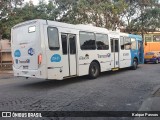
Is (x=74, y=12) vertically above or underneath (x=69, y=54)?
above

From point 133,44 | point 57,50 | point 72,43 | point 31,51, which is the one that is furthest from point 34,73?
point 133,44

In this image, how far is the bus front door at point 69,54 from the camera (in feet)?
33.6

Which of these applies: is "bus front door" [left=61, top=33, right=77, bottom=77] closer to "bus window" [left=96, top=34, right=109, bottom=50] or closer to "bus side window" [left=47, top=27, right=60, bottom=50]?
"bus side window" [left=47, top=27, right=60, bottom=50]

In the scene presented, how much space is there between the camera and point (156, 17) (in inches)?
1100

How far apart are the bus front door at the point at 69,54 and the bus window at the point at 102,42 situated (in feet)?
7.58

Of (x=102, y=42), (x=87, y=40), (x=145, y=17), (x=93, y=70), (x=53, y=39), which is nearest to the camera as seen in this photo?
(x=53, y=39)

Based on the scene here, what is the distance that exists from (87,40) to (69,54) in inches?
74.3

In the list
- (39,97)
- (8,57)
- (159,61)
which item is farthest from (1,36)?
(159,61)

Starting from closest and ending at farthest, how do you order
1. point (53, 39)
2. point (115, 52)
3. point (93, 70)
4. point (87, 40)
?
point (53, 39) → point (87, 40) → point (93, 70) → point (115, 52)

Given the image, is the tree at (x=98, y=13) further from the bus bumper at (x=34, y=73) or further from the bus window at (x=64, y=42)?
the bus bumper at (x=34, y=73)

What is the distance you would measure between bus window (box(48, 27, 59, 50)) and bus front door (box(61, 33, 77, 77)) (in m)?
0.42

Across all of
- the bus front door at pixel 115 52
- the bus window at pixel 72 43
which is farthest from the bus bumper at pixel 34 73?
the bus front door at pixel 115 52

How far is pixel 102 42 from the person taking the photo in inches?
527

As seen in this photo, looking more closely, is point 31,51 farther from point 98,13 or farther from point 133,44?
point 98,13
